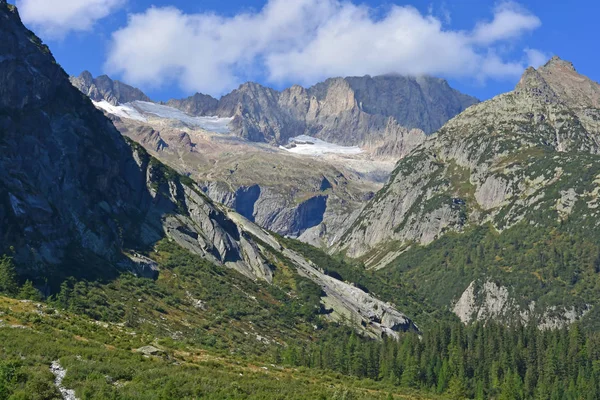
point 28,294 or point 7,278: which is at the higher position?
point 7,278

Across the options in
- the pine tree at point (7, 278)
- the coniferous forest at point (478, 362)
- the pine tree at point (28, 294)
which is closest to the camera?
the pine tree at point (28, 294)

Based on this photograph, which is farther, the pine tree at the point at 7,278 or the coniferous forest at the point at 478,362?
the coniferous forest at the point at 478,362

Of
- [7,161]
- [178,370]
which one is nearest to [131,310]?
[7,161]

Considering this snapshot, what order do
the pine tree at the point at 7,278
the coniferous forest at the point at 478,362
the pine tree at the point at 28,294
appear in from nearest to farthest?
1. the pine tree at the point at 28,294
2. the pine tree at the point at 7,278
3. the coniferous forest at the point at 478,362

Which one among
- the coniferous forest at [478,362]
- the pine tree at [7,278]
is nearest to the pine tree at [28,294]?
the pine tree at [7,278]

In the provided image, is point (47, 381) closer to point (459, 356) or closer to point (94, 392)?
point (94, 392)

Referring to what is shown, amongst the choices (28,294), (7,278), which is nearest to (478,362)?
(28,294)

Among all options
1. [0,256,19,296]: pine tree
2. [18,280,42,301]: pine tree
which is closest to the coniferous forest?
[18,280,42,301]: pine tree

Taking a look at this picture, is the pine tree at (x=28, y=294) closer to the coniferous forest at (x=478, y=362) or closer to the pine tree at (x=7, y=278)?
the pine tree at (x=7, y=278)

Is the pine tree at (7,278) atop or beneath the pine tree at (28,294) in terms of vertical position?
atop

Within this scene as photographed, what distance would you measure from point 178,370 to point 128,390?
40.6 ft

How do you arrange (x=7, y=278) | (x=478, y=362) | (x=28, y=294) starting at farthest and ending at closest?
(x=478, y=362) < (x=7, y=278) < (x=28, y=294)

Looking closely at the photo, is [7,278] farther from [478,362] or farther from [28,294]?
[478,362]

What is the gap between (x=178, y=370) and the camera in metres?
71.1
